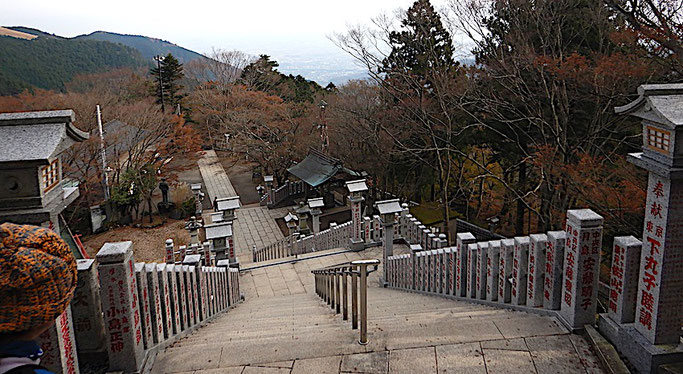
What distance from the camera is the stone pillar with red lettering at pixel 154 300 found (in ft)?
12.8

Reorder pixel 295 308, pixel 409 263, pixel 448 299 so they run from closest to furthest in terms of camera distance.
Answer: pixel 448 299 < pixel 295 308 < pixel 409 263

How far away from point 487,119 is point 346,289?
12.6m

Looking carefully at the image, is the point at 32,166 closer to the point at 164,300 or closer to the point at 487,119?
the point at 164,300

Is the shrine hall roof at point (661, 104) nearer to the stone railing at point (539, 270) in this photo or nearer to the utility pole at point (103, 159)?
the stone railing at point (539, 270)

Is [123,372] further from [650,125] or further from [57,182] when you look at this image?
[650,125]

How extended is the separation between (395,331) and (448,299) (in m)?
2.01

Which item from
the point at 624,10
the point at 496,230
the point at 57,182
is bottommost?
the point at 496,230

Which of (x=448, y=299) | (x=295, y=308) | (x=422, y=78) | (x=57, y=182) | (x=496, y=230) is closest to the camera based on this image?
(x=57, y=182)

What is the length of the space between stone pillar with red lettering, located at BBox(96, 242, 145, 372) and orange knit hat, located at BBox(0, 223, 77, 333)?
1.79m

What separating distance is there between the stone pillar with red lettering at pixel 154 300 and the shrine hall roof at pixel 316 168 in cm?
1659

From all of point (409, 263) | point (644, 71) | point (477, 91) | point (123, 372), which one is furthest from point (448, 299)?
point (477, 91)

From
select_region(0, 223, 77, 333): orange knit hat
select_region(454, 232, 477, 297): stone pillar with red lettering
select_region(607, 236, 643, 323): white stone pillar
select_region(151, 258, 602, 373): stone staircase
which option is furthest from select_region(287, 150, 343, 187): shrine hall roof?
select_region(0, 223, 77, 333): orange knit hat

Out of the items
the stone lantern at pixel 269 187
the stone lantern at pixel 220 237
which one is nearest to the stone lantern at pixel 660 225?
the stone lantern at pixel 220 237

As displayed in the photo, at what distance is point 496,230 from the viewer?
1905 cm
